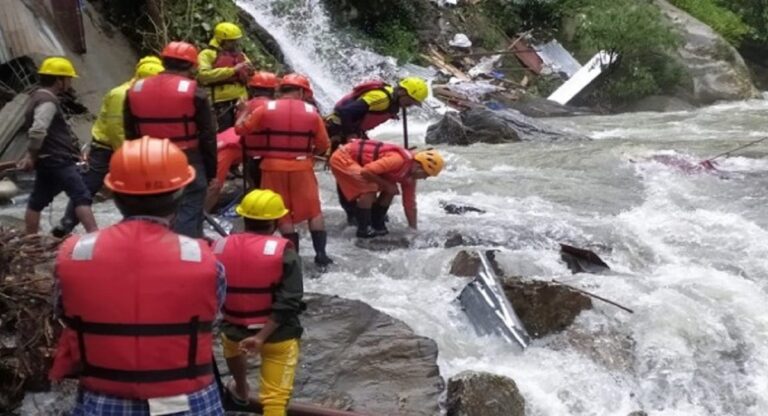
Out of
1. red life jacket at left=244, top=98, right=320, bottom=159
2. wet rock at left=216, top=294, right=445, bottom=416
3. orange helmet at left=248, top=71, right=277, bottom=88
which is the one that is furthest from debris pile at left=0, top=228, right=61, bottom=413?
orange helmet at left=248, top=71, right=277, bottom=88

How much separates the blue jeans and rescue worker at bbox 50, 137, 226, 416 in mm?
2851

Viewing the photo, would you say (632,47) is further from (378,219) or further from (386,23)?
(378,219)

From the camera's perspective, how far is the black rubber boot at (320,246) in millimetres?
6785

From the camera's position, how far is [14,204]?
8289 millimetres

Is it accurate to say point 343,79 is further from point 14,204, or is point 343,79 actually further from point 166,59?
point 166,59

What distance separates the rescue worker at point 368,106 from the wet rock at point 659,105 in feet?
41.8

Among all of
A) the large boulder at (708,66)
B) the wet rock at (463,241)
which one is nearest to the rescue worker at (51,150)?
the wet rock at (463,241)

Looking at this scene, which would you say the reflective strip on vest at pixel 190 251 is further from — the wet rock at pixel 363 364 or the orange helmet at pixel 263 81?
the orange helmet at pixel 263 81

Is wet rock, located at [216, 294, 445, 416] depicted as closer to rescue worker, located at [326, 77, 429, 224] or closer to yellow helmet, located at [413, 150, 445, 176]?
yellow helmet, located at [413, 150, 445, 176]

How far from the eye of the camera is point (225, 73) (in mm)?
8125

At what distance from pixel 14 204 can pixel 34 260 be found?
13.3 feet

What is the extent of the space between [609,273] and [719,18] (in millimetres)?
19968

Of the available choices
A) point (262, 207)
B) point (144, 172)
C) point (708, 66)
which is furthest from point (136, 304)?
point (708, 66)

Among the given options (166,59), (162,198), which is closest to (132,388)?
(162,198)
